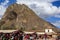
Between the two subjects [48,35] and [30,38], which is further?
[48,35]

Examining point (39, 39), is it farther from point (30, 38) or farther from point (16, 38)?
point (16, 38)

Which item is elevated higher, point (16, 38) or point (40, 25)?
point (16, 38)

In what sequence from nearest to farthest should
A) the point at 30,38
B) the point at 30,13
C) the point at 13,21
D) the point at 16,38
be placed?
the point at 16,38 → the point at 30,38 → the point at 13,21 → the point at 30,13

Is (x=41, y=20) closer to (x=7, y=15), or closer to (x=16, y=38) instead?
(x=7, y=15)

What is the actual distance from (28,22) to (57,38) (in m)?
115

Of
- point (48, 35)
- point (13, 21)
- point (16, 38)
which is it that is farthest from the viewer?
point (13, 21)

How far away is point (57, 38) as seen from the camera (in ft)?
110

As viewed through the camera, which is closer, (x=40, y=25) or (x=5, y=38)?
(x=5, y=38)

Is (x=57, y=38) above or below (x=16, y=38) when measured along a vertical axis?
below

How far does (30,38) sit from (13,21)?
114 meters

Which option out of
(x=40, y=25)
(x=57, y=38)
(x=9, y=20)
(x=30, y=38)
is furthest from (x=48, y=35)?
(x=9, y=20)

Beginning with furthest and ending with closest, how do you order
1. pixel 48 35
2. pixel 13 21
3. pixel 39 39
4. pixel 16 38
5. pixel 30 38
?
1. pixel 13 21
2. pixel 48 35
3. pixel 39 39
4. pixel 30 38
5. pixel 16 38

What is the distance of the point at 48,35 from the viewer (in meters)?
32.5

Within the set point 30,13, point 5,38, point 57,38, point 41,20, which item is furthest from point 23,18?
point 5,38
